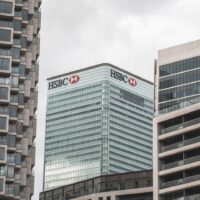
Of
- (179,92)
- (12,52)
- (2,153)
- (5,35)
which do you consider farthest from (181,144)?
(5,35)

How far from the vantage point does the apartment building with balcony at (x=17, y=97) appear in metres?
113

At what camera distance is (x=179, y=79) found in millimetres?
157500

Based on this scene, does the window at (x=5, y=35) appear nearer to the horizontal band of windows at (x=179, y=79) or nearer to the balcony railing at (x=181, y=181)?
the balcony railing at (x=181, y=181)

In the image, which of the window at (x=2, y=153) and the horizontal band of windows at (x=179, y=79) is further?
the horizontal band of windows at (x=179, y=79)

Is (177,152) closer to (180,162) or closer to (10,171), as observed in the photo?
(180,162)

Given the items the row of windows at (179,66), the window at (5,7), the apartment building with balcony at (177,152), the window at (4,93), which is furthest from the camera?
the row of windows at (179,66)

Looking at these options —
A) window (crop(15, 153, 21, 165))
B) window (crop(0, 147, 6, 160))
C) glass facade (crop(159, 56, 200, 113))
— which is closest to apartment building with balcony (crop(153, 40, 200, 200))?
glass facade (crop(159, 56, 200, 113))

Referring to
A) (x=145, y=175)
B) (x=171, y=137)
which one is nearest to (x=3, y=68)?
(x=171, y=137)

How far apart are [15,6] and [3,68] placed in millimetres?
11639

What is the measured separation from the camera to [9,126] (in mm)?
115312

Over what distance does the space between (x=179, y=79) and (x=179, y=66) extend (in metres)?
2.79

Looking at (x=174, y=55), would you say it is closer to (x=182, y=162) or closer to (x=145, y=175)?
(x=145, y=175)

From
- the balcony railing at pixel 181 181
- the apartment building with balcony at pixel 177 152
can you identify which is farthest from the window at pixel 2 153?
the balcony railing at pixel 181 181

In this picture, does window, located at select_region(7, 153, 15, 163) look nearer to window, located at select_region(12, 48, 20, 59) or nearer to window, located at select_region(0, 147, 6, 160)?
window, located at select_region(0, 147, 6, 160)
